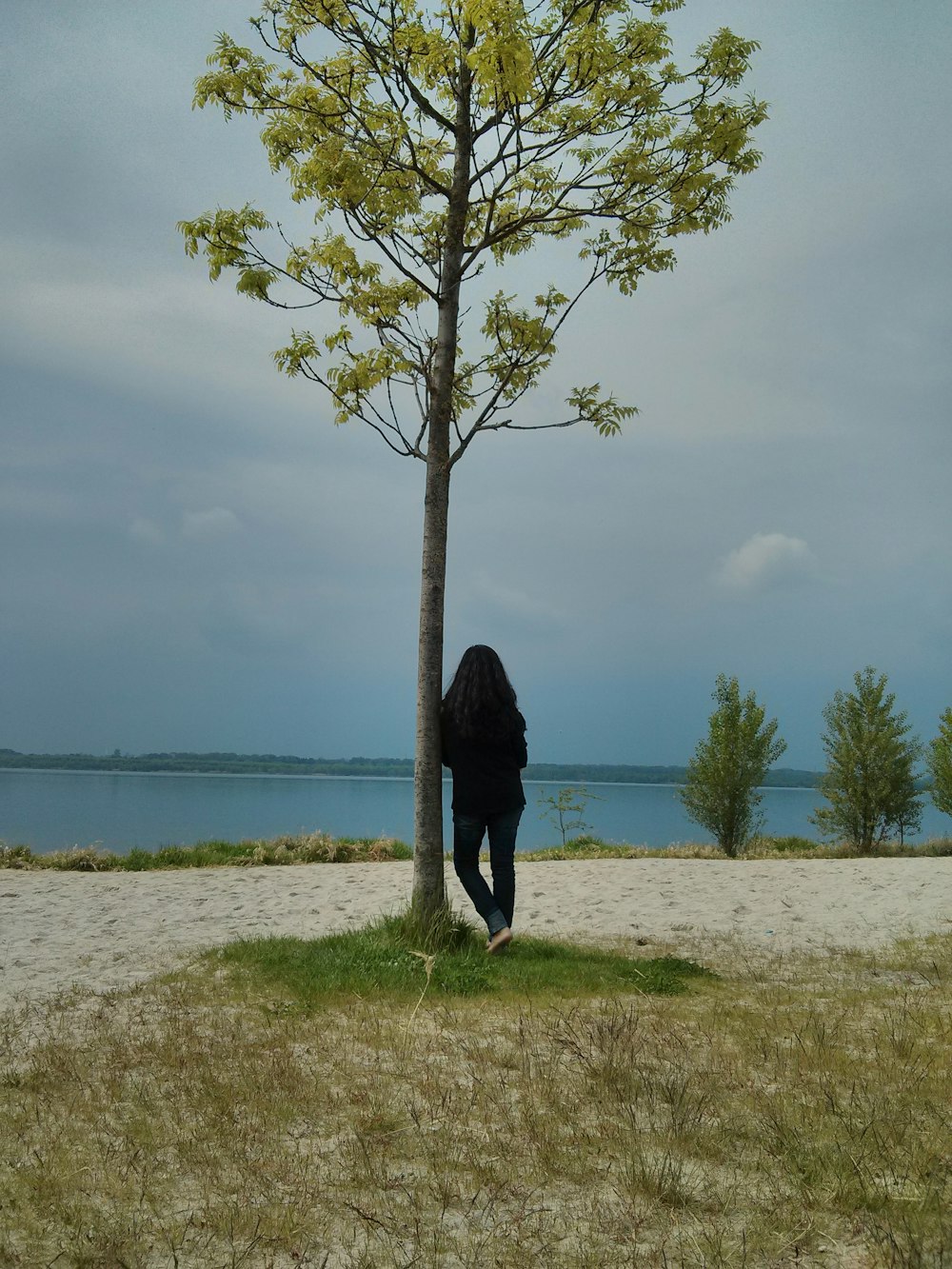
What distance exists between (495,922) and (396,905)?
4054 mm

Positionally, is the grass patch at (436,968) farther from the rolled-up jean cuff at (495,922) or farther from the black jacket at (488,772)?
the black jacket at (488,772)

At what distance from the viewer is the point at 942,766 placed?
25.7 meters

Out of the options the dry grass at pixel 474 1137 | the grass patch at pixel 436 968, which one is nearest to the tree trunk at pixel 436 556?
the grass patch at pixel 436 968

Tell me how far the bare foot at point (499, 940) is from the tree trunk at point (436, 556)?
2.31ft

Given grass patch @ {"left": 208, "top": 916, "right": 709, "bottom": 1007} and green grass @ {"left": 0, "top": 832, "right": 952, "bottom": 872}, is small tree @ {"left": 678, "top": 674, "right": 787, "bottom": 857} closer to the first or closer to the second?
green grass @ {"left": 0, "top": 832, "right": 952, "bottom": 872}

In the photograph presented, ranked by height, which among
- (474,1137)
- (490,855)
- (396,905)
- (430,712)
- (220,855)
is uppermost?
(430,712)

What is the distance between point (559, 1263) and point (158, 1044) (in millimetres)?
3620

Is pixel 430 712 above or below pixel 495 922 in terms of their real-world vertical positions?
above

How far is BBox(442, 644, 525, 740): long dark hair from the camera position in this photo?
8.82m

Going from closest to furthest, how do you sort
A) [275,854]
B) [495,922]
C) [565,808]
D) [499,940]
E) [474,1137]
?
[474,1137], [499,940], [495,922], [275,854], [565,808]

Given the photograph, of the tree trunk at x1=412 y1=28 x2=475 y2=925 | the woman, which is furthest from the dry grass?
the tree trunk at x1=412 y1=28 x2=475 y2=925

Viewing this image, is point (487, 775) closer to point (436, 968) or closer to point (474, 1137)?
point (436, 968)

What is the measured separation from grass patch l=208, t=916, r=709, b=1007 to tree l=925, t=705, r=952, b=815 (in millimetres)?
19105

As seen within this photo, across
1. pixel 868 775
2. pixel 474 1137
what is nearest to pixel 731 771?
pixel 868 775
